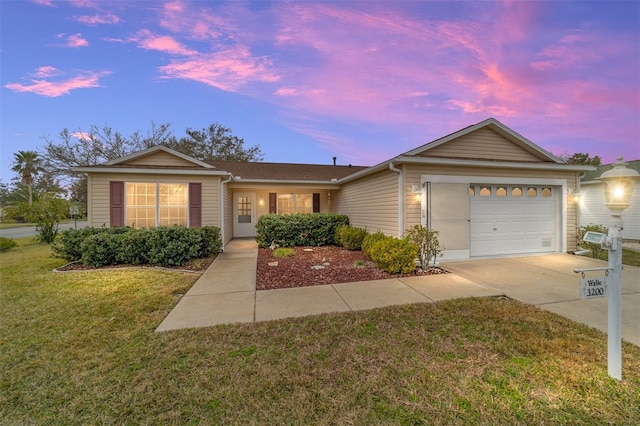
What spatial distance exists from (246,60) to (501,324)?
31.6ft

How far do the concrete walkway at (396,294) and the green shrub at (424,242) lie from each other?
591 millimetres

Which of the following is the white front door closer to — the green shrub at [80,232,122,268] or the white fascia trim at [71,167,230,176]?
the white fascia trim at [71,167,230,176]

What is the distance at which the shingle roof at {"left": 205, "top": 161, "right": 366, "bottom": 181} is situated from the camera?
42.3 ft

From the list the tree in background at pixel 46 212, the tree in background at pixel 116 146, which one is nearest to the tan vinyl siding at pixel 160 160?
the tree in background at pixel 46 212

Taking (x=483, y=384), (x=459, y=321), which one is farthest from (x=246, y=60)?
(x=483, y=384)

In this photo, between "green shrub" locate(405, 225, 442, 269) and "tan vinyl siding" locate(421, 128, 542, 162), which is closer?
"green shrub" locate(405, 225, 442, 269)

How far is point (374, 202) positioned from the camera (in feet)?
28.6

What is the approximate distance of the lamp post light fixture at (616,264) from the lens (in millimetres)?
2270

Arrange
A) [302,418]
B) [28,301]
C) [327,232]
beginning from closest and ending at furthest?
[302,418] < [28,301] < [327,232]

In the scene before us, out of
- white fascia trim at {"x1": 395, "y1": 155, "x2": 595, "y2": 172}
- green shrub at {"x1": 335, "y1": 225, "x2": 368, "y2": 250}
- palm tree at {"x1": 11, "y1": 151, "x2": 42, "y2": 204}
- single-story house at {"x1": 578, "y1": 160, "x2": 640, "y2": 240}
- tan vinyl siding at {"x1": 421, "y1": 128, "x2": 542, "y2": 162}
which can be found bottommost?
green shrub at {"x1": 335, "y1": 225, "x2": 368, "y2": 250}

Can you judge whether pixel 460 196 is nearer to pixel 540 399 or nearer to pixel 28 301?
pixel 540 399

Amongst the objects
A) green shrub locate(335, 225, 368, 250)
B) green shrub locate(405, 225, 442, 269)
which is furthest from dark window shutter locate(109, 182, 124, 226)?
green shrub locate(405, 225, 442, 269)

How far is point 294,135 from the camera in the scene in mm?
18266

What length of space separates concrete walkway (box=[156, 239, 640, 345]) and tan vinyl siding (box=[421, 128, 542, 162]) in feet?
10.7
